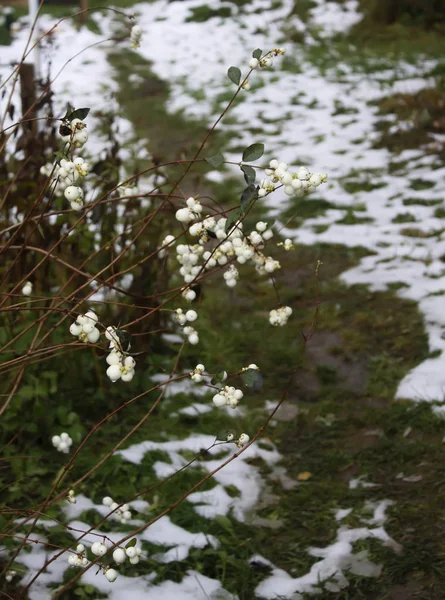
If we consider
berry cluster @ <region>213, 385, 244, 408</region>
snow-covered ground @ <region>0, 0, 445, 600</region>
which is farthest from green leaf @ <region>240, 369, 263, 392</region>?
snow-covered ground @ <region>0, 0, 445, 600</region>

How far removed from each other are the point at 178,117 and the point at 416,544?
552cm

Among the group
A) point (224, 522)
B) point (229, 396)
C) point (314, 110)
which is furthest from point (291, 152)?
point (229, 396)

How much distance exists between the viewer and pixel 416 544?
2.25m

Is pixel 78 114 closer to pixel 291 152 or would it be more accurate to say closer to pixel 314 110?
pixel 291 152

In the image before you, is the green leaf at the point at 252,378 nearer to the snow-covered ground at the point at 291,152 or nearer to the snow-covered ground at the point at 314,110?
the snow-covered ground at the point at 291,152

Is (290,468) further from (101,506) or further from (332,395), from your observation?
(101,506)

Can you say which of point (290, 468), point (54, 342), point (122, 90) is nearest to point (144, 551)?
point (290, 468)

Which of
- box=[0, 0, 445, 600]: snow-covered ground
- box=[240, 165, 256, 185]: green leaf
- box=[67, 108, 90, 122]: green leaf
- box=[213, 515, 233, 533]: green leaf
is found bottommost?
box=[213, 515, 233, 533]: green leaf

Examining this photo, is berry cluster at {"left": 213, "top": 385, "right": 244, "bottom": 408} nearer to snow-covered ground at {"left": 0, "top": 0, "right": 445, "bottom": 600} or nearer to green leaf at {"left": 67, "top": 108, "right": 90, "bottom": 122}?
green leaf at {"left": 67, "top": 108, "right": 90, "bottom": 122}

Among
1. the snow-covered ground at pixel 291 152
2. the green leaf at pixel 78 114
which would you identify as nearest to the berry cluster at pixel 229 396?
the green leaf at pixel 78 114

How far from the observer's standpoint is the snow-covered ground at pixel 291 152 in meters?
2.30

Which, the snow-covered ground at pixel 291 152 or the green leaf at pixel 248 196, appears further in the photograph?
the snow-covered ground at pixel 291 152

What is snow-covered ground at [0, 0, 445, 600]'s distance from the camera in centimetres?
230

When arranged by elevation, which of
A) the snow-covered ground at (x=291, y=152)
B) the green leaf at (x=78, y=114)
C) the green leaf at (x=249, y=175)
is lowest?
the snow-covered ground at (x=291, y=152)
